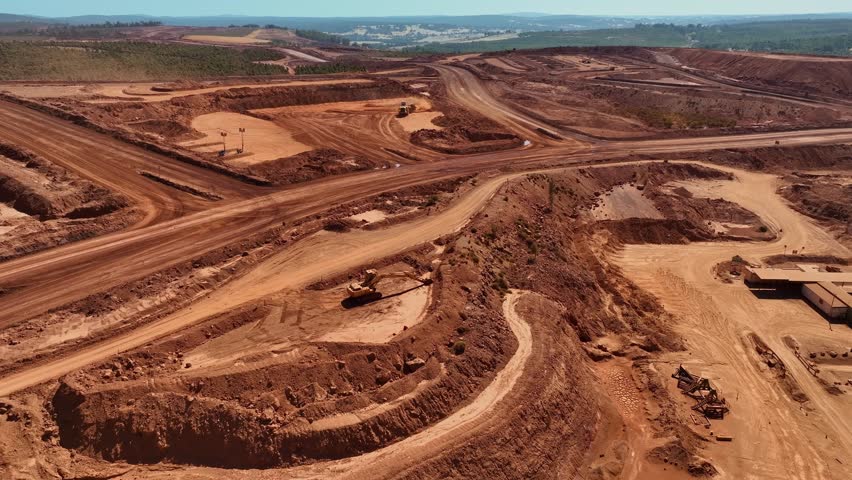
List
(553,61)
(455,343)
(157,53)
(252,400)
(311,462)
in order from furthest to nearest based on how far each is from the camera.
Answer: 1. (553,61)
2. (157,53)
3. (455,343)
4. (252,400)
5. (311,462)

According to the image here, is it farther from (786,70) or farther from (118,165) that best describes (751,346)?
(786,70)

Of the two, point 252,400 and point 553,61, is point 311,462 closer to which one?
point 252,400

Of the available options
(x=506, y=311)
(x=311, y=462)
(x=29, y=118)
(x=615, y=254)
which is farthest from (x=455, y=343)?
(x=29, y=118)

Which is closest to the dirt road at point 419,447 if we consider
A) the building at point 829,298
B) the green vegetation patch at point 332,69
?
the building at point 829,298

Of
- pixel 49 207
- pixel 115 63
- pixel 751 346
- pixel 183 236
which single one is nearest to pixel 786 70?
pixel 751 346

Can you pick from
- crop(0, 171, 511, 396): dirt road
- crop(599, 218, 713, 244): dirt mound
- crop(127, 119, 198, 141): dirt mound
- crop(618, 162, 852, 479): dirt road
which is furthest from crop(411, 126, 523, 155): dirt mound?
crop(127, 119, 198, 141): dirt mound

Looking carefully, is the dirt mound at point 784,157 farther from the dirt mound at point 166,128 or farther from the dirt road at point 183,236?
the dirt mound at point 166,128
